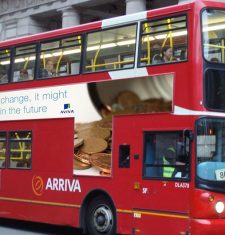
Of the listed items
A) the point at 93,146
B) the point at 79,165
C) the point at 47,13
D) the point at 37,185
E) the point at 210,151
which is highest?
the point at 47,13

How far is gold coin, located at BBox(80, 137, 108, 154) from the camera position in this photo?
11293 mm

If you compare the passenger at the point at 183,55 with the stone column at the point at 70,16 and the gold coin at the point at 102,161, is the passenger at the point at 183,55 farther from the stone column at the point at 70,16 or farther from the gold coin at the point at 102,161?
the stone column at the point at 70,16

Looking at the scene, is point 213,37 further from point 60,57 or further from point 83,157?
point 60,57

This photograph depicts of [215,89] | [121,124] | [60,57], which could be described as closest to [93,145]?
[121,124]

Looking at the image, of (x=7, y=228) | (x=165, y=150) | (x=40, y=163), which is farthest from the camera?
(x=7, y=228)

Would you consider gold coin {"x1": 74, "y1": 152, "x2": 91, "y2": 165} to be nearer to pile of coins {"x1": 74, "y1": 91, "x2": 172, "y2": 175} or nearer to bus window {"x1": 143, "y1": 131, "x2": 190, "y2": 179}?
pile of coins {"x1": 74, "y1": 91, "x2": 172, "y2": 175}

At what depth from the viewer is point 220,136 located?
9547 mm

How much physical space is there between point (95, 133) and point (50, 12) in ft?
68.6

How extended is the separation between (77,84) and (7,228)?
169 inches

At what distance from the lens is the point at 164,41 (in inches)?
404

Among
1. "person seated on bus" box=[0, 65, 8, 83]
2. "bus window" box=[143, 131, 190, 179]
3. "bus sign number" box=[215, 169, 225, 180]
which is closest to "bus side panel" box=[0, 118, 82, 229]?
Result: "person seated on bus" box=[0, 65, 8, 83]

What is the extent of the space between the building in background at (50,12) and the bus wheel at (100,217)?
1962cm

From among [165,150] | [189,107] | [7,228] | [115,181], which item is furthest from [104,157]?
[7,228]

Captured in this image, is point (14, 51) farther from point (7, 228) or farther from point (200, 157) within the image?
point (200, 157)
